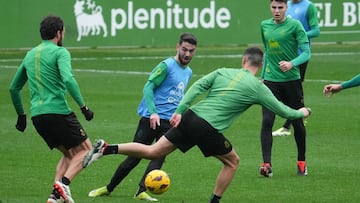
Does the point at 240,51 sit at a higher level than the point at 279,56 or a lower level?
lower

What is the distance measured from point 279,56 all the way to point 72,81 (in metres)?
4.69

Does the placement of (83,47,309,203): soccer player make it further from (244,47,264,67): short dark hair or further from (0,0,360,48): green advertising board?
(0,0,360,48): green advertising board

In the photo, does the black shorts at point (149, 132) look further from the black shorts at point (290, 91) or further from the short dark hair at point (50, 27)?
the black shorts at point (290, 91)

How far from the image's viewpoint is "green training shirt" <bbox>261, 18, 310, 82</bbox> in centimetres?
1515

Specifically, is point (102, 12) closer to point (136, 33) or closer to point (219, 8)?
point (136, 33)

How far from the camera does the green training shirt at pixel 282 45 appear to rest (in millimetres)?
15148

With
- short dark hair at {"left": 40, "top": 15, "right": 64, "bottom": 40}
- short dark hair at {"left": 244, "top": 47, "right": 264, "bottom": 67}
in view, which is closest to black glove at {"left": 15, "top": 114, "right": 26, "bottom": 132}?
short dark hair at {"left": 40, "top": 15, "right": 64, "bottom": 40}

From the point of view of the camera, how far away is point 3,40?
108ft

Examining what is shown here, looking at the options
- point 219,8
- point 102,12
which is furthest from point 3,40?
point 219,8

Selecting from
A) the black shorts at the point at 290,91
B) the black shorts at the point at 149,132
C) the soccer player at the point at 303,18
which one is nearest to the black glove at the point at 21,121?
the black shorts at the point at 149,132

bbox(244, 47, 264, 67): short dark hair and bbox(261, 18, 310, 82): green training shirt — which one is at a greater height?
bbox(244, 47, 264, 67): short dark hair

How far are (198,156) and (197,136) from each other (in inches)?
187

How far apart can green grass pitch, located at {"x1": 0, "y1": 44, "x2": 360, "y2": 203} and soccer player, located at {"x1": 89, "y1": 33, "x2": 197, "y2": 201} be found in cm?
26

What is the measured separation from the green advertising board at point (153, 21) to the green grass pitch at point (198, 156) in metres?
4.11
